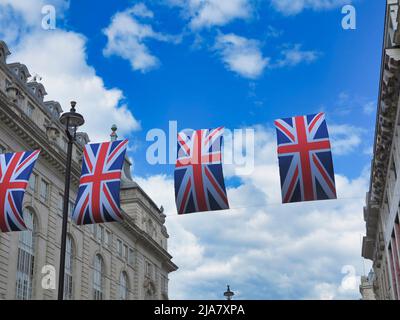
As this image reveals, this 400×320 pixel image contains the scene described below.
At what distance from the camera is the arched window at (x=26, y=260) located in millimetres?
44875

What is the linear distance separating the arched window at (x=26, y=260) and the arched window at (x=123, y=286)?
2332 cm

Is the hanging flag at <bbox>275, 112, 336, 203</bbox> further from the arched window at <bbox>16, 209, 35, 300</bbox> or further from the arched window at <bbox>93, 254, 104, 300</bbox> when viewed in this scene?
the arched window at <bbox>93, 254, 104, 300</bbox>

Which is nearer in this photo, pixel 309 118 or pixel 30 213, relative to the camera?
pixel 309 118

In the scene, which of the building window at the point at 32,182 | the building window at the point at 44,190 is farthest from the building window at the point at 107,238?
the building window at the point at 32,182

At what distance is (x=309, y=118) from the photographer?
1959cm

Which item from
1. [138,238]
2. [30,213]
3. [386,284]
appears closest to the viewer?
[30,213]

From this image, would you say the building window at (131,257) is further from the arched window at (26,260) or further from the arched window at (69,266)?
the arched window at (26,260)

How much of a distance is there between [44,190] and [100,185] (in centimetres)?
3141

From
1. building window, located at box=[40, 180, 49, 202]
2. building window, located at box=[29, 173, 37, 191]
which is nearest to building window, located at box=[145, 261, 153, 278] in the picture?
building window, located at box=[40, 180, 49, 202]
